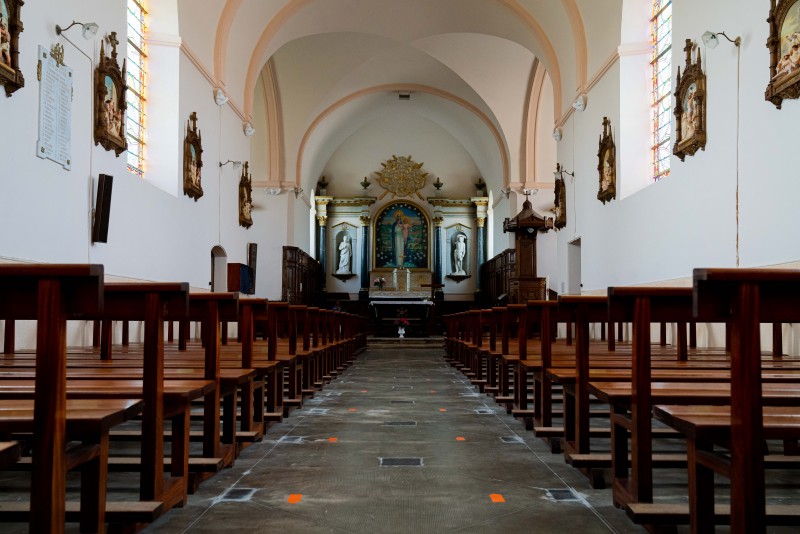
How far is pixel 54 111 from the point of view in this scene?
275 inches

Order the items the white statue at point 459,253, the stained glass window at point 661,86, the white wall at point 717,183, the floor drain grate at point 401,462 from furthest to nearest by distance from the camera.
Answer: the white statue at point 459,253, the stained glass window at point 661,86, the white wall at point 717,183, the floor drain grate at point 401,462

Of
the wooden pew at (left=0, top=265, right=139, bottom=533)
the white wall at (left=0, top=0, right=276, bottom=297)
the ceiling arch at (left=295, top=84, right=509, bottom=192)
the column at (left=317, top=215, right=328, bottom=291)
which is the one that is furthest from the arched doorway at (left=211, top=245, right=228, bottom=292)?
the wooden pew at (left=0, top=265, right=139, bottom=533)

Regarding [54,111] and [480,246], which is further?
[480,246]

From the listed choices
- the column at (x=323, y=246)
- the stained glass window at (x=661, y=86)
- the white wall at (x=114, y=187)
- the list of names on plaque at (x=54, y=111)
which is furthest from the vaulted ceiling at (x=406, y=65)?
Answer: the list of names on plaque at (x=54, y=111)

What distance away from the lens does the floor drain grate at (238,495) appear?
123 inches

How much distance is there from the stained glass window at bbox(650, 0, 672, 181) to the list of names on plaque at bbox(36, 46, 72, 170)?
24.9ft

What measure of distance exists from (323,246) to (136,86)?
14.6m

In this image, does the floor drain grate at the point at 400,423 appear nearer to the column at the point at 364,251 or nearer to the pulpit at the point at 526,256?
the pulpit at the point at 526,256

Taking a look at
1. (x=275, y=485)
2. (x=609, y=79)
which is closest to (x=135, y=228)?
(x=275, y=485)

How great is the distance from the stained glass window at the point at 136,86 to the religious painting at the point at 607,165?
7.01m

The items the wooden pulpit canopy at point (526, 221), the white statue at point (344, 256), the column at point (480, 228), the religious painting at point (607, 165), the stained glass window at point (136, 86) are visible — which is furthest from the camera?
the white statue at point (344, 256)

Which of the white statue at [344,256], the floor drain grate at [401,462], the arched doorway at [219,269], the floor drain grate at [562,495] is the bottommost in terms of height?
the floor drain grate at [401,462]

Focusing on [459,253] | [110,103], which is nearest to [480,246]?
[459,253]

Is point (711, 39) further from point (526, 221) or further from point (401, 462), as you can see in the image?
point (526, 221)
